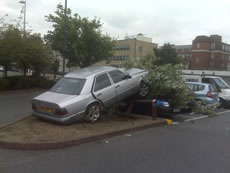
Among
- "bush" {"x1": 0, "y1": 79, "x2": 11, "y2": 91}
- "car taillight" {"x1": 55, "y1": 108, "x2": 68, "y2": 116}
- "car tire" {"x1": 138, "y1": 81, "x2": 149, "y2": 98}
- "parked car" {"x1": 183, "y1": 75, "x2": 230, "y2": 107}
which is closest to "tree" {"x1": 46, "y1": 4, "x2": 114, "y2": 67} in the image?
"bush" {"x1": 0, "y1": 79, "x2": 11, "y2": 91}

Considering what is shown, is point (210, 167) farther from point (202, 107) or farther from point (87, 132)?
point (202, 107)

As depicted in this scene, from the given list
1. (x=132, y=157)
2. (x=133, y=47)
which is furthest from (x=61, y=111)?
(x=133, y=47)

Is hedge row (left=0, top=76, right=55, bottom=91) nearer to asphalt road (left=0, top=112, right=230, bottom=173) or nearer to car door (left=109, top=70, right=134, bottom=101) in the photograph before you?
car door (left=109, top=70, right=134, bottom=101)

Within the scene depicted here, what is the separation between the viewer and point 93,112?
7250mm

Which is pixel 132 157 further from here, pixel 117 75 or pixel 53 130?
pixel 117 75

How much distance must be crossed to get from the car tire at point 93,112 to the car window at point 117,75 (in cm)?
129

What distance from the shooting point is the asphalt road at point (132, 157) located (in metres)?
4.34

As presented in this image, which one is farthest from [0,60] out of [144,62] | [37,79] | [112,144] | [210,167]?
[210,167]

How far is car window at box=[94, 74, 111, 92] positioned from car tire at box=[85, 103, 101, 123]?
54 centimetres

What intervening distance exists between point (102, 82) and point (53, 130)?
94.4 inches

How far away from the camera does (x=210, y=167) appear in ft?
14.9

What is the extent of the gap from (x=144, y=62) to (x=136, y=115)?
2756mm

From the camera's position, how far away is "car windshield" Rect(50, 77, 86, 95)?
23.5 feet

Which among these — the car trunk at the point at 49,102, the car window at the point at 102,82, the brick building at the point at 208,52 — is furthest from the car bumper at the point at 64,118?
the brick building at the point at 208,52
